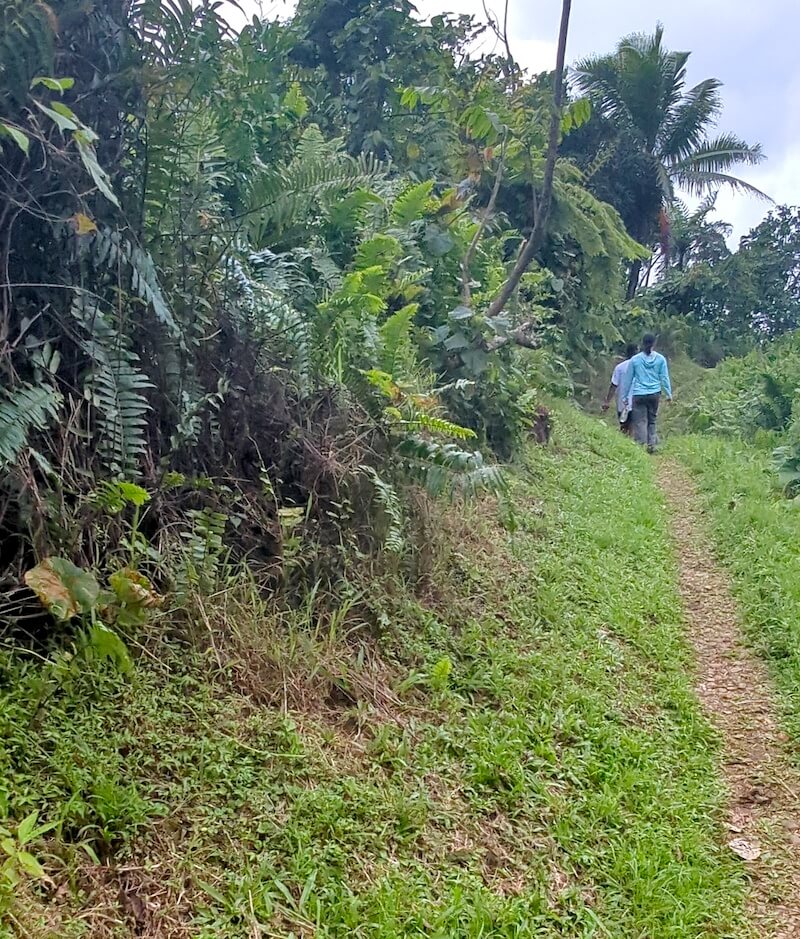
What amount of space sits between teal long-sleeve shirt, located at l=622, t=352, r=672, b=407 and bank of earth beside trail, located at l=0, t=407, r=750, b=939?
7045 mm

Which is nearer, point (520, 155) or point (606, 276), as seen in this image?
point (520, 155)

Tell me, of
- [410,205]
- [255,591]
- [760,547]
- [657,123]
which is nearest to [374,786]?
[255,591]

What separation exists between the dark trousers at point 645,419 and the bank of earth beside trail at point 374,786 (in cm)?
716

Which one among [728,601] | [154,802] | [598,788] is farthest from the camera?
[728,601]

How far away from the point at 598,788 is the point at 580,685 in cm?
72

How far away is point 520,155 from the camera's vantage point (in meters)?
8.55

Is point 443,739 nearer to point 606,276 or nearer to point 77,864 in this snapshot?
point 77,864

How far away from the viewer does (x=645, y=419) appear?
36.1ft

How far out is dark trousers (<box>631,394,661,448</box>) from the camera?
10906mm

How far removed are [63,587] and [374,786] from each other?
1347 millimetres

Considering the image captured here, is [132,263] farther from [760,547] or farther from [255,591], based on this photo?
[760,547]

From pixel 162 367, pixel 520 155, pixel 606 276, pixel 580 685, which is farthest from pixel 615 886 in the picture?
pixel 606 276

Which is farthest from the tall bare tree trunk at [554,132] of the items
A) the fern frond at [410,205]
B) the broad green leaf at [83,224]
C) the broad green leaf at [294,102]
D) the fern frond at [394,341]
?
the broad green leaf at [83,224]

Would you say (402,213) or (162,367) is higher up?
(402,213)
